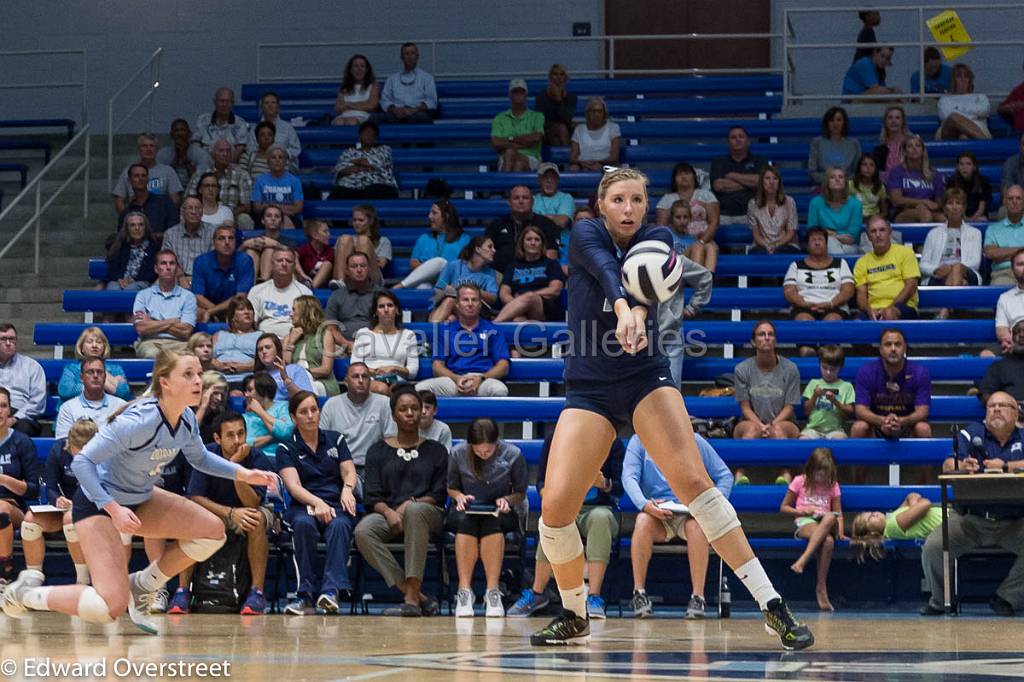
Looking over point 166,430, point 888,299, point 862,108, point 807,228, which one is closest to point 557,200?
point 807,228

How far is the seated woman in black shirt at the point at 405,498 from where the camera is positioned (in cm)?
950

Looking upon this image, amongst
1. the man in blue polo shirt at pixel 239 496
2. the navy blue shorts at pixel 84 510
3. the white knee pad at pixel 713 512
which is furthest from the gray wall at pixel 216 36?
the white knee pad at pixel 713 512

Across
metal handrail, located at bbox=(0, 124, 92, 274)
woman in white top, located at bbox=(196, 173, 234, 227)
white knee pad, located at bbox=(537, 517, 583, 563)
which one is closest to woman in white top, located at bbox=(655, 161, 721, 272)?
woman in white top, located at bbox=(196, 173, 234, 227)

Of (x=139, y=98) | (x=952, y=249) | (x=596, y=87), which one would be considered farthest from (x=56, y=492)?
(x=139, y=98)

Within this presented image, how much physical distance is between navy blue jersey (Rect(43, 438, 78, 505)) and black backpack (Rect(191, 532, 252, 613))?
4.77ft

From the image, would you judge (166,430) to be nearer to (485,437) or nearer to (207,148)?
(485,437)

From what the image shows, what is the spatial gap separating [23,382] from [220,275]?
6.89 feet

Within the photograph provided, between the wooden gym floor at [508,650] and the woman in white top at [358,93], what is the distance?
28.6 feet

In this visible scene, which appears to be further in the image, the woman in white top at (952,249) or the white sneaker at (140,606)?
the woman in white top at (952,249)

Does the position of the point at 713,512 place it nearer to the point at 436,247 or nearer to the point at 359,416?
the point at 359,416

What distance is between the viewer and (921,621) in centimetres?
831

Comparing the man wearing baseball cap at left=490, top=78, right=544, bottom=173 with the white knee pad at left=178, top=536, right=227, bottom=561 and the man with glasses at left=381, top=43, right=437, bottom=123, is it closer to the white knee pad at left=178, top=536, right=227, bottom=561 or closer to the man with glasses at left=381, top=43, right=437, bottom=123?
the man with glasses at left=381, top=43, right=437, bottom=123

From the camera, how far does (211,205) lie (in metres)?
13.8

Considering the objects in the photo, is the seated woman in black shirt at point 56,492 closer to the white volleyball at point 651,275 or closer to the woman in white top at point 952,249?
the white volleyball at point 651,275
